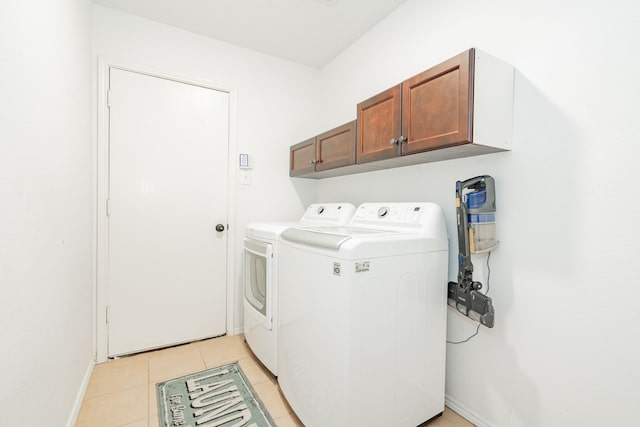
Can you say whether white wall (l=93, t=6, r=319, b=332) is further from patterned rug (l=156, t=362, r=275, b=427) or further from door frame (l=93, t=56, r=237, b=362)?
patterned rug (l=156, t=362, r=275, b=427)

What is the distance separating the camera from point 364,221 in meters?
1.92

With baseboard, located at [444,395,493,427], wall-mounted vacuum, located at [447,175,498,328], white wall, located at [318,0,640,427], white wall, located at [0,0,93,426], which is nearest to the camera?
white wall, located at [0,0,93,426]

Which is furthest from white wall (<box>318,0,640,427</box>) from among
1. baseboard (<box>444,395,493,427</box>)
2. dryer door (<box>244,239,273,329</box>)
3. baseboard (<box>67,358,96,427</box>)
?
baseboard (<box>67,358,96,427</box>)

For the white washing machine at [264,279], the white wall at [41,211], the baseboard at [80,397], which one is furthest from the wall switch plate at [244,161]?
the baseboard at [80,397]

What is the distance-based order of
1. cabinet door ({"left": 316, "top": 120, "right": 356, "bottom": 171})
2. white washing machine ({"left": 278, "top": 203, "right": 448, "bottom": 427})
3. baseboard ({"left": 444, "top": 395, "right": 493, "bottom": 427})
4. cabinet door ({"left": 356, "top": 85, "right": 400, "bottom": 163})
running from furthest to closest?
cabinet door ({"left": 316, "top": 120, "right": 356, "bottom": 171})
cabinet door ({"left": 356, "top": 85, "right": 400, "bottom": 163})
baseboard ({"left": 444, "top": 395, "right": 493, "bottom": 427})
white washing machine ({"left": 278, "top": 203, "right": 448, "bottom": 427})

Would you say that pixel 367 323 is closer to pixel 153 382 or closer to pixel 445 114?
pixel 445 114

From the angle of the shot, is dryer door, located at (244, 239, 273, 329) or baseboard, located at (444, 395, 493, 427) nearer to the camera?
baseboard, located at (444, 395, 493, 427)

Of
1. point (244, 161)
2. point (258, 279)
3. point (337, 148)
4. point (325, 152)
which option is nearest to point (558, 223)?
point (337, 148)

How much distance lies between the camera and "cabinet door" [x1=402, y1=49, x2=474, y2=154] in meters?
1.25

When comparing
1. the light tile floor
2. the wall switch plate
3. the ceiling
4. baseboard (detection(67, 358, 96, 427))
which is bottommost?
the light tile floor

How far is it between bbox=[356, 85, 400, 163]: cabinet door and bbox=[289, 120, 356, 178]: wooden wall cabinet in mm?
97

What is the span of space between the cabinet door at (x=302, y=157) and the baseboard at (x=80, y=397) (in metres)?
2.10

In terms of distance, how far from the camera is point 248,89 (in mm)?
2662

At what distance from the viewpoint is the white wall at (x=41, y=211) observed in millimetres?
853
